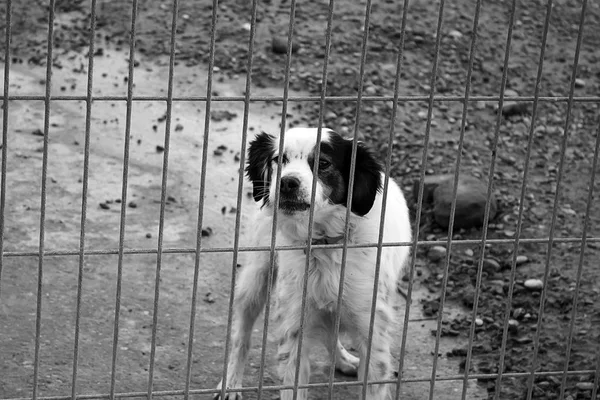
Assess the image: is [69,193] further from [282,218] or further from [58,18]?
[58,18]

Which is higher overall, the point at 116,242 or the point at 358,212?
the point at 358,212

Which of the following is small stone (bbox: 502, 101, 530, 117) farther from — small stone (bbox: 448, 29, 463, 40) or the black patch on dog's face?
the black patch on dog's face

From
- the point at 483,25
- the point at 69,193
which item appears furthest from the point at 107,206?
the point at 483,25

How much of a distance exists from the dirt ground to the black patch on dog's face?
0.25 m

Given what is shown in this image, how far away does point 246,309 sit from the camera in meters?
4.95

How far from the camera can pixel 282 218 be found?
431 centimetres

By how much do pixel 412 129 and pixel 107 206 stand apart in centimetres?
271

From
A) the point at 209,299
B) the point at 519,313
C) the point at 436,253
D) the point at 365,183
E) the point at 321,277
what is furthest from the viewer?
the point at 436,253

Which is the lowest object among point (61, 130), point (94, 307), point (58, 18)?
point (94, 307)

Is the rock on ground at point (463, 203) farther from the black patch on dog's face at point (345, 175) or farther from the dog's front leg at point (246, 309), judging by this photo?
the black patch on dog's face at point (345, 175)

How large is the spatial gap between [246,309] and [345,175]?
0.99 meters

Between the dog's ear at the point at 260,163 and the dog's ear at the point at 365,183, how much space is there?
0.41 metres

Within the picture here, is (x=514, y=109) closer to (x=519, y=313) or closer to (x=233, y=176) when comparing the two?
(x=233, y=176)

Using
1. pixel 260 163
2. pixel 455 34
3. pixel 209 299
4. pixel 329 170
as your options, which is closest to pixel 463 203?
pixel 209 299
